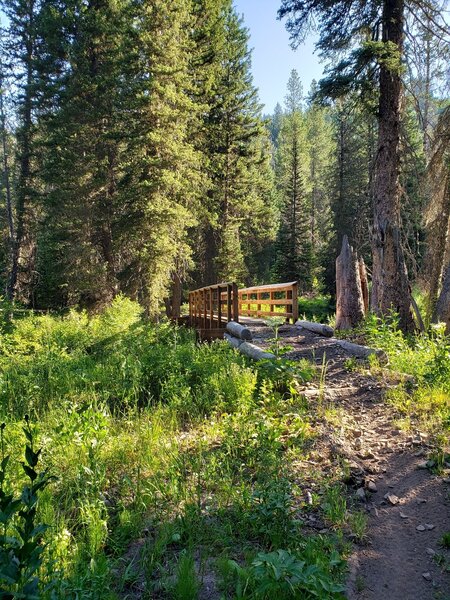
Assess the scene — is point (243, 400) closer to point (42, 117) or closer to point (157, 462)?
point (157, 462)

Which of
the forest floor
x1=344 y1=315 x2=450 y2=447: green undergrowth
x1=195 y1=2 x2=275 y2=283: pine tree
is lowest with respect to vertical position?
the forest floor

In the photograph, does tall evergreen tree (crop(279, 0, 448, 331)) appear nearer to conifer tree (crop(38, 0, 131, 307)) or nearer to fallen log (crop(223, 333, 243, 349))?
fallen log (crop(223, 333, 243, 349))

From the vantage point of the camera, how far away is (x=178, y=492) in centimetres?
332

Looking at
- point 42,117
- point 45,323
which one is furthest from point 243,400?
point 42,117

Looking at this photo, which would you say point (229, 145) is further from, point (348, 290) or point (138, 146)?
point (348, 290)

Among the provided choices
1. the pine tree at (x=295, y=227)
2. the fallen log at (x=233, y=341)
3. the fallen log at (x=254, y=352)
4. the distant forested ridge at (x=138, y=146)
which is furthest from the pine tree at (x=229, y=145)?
the fallen log at (x=254, y=352)

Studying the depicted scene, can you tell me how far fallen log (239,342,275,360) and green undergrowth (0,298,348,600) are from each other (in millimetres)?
480

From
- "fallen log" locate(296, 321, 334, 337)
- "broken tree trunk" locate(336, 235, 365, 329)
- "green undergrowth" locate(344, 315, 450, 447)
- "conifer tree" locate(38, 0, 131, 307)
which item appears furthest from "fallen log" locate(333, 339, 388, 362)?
"conifer tree" locate(38, 0, 131, 307)

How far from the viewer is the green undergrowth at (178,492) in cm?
231

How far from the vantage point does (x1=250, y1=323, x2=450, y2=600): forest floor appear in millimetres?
2500

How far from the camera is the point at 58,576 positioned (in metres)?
2.11

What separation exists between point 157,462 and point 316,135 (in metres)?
53.9

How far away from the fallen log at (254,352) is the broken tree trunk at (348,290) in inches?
160

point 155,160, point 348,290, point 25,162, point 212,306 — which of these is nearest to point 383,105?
point 348,290
